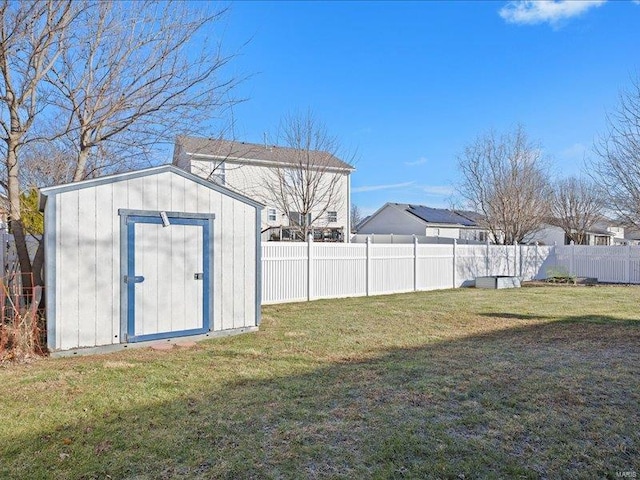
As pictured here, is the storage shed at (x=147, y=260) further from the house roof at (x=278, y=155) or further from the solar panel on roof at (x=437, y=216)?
the solar panel on roof at (x=437, y=216)

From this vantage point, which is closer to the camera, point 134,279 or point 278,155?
point 134,279

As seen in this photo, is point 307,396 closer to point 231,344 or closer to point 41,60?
point 231,344

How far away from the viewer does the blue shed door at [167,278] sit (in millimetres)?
6410

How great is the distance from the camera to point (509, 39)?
478 inches

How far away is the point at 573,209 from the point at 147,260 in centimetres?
3233

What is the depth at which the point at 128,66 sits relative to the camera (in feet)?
25.6

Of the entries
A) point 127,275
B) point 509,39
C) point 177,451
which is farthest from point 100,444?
point 509,39

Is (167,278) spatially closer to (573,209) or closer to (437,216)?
(437,216)

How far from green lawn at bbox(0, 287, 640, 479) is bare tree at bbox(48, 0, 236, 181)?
425 cm

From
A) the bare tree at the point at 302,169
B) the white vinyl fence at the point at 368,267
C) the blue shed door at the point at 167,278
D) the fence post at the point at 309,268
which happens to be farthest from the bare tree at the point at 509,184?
the blue shed door at the point at 167,278

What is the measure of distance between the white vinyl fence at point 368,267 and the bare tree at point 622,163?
17.4 ft

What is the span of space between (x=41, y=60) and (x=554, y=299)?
12757mm

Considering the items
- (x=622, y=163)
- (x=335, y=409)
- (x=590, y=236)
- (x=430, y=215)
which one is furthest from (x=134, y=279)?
(x=590, y=236)

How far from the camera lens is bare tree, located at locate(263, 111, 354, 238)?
18688mm
